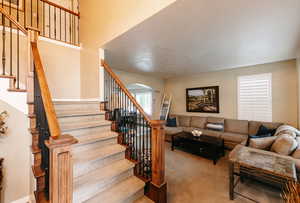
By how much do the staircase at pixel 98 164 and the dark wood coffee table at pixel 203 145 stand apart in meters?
2.16

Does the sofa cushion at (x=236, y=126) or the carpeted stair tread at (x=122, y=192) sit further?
the sofa cushion at (x=236, y=126)

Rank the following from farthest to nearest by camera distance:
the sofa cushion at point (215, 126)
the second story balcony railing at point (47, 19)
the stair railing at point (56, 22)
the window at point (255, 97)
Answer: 1. the sofa cushion at point (215, 126)
2. the window at point (255, 97)
3. the stair railing at point (56, 22)
4. the second story balcony railing at point (47, 19)

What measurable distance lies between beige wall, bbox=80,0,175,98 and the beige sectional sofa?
3096mm

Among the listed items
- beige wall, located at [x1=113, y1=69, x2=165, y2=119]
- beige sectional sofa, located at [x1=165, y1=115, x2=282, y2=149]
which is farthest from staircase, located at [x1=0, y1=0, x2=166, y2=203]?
beige sectional sofa, located at [x1=165, y1=115, x2=282, y2=149]

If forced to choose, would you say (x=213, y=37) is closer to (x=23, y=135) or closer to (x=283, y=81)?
(x=283, y=81)

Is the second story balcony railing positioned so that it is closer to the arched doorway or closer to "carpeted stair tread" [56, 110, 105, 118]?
"carpeted stair tread" [56, 110, 105, 118]

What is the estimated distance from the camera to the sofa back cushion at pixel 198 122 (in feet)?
16.5

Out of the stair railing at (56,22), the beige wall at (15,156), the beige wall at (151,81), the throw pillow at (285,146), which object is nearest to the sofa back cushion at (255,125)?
the throw pillow at (285,146)

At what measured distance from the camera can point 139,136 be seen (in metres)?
2.43

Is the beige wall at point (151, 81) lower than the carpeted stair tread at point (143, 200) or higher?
higher

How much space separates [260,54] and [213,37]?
179 centimetres

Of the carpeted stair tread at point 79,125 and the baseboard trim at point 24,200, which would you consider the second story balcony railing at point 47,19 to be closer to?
the carpeted stair tread at point 79,125

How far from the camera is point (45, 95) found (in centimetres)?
136

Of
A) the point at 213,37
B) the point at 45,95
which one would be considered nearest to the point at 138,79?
the point at 213,37
